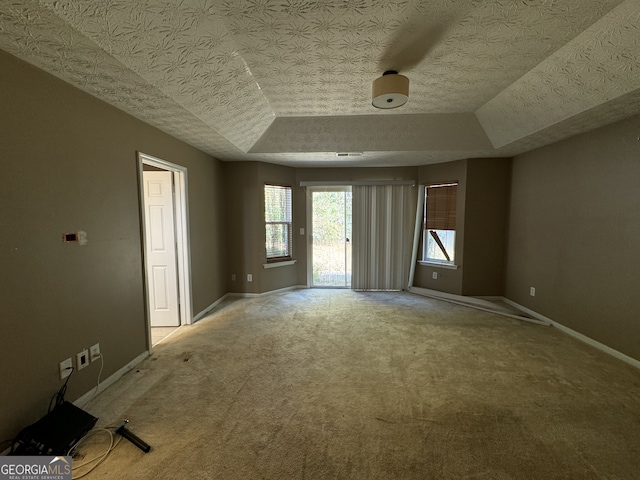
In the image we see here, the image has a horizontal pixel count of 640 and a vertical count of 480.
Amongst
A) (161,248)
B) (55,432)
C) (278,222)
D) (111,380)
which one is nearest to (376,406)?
(55,432)

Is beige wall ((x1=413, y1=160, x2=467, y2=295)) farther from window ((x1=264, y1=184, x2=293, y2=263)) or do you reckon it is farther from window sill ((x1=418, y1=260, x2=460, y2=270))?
window ((x1=264, y1=184, x2=293, y2=263))

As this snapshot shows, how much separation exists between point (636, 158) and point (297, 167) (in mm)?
4114

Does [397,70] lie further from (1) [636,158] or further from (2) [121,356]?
(2) [121,356]

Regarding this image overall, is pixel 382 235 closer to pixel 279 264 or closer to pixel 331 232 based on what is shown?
pixel 331 232

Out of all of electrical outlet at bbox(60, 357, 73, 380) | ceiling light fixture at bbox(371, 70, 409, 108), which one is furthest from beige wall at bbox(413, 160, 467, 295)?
electrical outlet at bbox(60, 357, 73, 380)

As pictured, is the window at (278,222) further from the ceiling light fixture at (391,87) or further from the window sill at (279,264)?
the ceiling light fixture at (391,87)

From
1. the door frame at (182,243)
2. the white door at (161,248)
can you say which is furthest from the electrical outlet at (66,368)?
the door frame at (182,243)

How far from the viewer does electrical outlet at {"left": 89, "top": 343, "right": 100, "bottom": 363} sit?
2029mm

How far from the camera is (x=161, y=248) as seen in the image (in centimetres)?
332

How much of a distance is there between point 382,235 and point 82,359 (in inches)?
164

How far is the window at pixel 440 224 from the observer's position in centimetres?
450

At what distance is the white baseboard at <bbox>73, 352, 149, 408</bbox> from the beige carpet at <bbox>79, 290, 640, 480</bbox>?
0.18 ft

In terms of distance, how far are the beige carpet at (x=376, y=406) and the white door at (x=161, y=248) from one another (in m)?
0.44

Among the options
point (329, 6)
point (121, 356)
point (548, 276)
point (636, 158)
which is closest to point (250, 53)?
point (329, 6)
